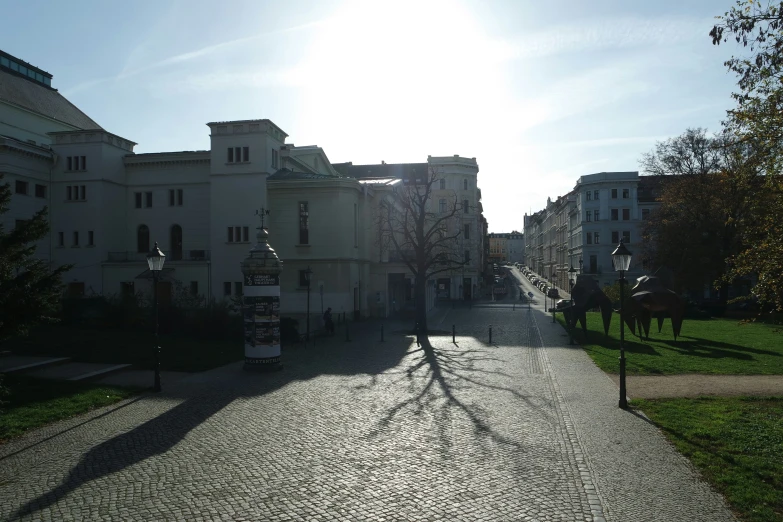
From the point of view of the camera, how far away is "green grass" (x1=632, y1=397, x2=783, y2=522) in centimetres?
802

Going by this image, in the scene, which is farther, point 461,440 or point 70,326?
point 70,326

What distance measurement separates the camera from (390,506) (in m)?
7.91

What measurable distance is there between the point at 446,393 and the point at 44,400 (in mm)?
10160

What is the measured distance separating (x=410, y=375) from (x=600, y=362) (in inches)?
299

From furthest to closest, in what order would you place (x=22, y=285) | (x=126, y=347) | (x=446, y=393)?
(x=126, y=347), (x=446, y=393), (x=22, y=285)

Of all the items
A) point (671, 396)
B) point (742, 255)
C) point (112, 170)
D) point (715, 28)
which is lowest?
point (671, 396)

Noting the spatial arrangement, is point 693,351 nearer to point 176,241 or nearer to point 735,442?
point 735,442

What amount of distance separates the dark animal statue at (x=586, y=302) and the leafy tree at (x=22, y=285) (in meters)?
23.8

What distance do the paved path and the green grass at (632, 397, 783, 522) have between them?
1.24ft

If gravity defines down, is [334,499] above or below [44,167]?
below

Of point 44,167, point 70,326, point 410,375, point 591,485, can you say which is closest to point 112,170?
point 44,167

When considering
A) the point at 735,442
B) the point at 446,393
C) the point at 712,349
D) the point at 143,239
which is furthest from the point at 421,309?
the point at 143,239

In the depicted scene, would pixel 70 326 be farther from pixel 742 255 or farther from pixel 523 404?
pixel 742 255

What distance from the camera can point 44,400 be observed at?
14.3 meters
